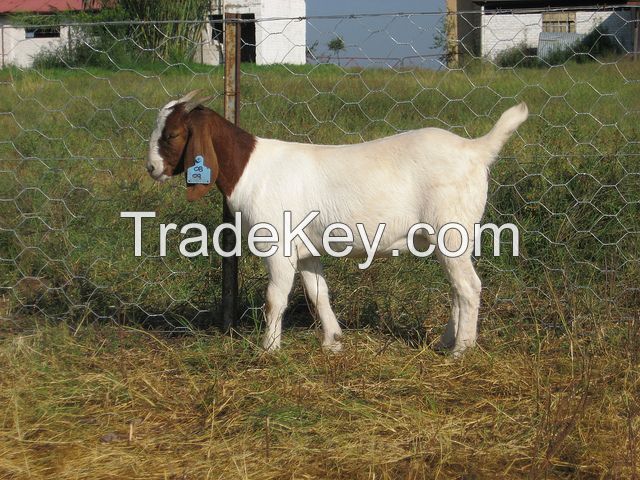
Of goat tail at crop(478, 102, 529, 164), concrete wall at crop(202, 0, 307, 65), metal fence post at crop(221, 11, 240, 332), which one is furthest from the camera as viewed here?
concrete wall at crop(202, 0, 307, 65)

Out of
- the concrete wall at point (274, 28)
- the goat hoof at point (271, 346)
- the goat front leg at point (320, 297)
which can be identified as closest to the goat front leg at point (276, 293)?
the goat hoof at point (271, 346)

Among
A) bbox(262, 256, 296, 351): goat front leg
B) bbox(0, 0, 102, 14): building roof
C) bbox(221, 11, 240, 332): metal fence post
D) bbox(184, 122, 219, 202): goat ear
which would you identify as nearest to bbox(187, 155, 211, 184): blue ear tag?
bbox(184, 122, 219, 202): goat ear

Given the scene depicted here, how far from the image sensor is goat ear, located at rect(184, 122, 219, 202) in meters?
4.13

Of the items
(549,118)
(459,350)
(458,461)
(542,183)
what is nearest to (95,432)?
(458,461)

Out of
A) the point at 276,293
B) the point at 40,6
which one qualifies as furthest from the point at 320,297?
the point at 40,6

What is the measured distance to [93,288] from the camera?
5.27m

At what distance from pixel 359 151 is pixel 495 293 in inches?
53.6

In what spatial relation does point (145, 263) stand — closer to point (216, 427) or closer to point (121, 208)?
point (121, 208)

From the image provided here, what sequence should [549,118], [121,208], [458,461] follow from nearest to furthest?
[458,461] < [121,208] < [549,118]

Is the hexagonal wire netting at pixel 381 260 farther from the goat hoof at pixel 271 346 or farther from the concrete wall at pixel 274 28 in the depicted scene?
the concrete wall at pixel 274 28

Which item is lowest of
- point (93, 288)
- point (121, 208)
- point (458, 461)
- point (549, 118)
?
point (458, 461)

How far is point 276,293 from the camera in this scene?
4195 mm

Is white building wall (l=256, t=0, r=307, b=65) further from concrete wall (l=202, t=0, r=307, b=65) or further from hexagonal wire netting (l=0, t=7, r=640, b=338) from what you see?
hexagonal wire netting (l=0, t=7, r=640, b=338)

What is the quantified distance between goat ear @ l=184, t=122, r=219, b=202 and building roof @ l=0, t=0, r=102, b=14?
910 inches
